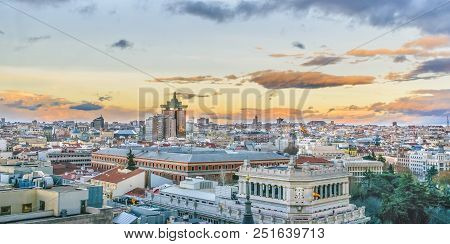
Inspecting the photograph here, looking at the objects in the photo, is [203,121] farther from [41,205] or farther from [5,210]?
[5,210]

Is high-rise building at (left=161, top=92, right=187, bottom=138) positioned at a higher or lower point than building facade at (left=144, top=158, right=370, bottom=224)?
higher

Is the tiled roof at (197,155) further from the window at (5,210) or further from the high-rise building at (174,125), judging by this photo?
the window at (5,210)

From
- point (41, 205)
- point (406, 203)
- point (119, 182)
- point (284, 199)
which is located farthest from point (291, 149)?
point (41, 205)

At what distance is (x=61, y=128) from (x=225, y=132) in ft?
34.0

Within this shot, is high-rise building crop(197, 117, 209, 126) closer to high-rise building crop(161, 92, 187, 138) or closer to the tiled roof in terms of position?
high-rise building crop(161, 92, 187, 138)

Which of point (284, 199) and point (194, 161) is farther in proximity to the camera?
point (194, 161)

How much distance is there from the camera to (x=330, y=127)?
31578 mm

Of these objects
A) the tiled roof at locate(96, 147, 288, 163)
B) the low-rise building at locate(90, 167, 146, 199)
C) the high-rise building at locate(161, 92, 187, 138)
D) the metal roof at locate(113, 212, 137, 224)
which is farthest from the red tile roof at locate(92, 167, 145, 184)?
the high-rise building at locate(161, 92, 187, 138)

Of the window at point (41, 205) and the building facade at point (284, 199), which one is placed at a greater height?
the window at point (41, 205)

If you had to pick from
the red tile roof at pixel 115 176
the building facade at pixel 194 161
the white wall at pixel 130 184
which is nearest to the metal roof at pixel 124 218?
the white wall at pixel 130 184

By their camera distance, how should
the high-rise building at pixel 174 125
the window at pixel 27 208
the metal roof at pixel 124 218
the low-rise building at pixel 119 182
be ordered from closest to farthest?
the window at pixel 27 208, the metal roof at pixel 124 218, the low-rise building at pixel 119 182, the high-rise building at pixel 174 125

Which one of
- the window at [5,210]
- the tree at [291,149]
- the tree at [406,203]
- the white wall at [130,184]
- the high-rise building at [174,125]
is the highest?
the high-rise building at [174,125]
